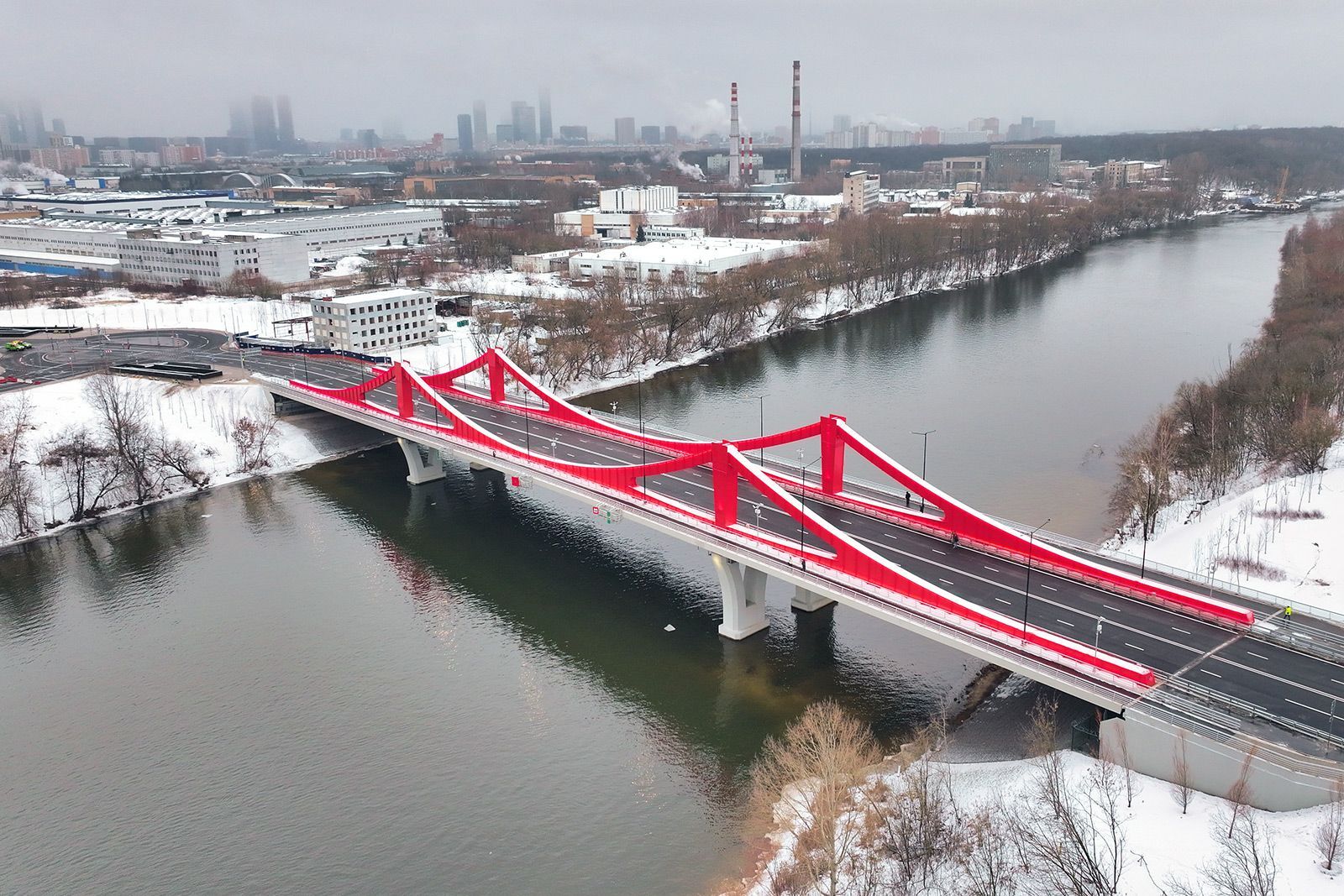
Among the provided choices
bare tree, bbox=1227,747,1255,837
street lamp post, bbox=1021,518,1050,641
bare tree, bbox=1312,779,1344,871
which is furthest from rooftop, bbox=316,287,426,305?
bare tree, bbox=1312,779,1344,871

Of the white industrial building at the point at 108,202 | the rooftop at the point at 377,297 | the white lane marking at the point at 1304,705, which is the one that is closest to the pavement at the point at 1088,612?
the white lane marking at the point at 1304,705

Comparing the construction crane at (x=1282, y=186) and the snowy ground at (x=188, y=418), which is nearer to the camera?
the snowy ground at (x=188, y=418)

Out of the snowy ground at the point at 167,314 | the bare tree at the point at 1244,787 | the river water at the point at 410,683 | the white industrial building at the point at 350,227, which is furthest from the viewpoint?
the white industrial building at the point at 350,227

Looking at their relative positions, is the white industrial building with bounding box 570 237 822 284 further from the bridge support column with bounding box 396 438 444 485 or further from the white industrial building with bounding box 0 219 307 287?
the bridge support column with bounding box 396 438 444 485

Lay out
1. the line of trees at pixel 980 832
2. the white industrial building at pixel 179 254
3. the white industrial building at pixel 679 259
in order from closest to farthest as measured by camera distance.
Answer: the line of trees at pixel 980 832, the white industrial building at pixel 679 259, the white industrial building at pixel 179 254

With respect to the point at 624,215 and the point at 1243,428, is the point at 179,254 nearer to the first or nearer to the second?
the point at 624,215

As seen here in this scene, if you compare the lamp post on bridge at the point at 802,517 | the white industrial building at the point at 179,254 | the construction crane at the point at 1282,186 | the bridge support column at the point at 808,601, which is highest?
the construction crane at the point at 1282,186

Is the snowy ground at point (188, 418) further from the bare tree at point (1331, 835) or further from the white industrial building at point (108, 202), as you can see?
the white industrial building at point (108, 202)
